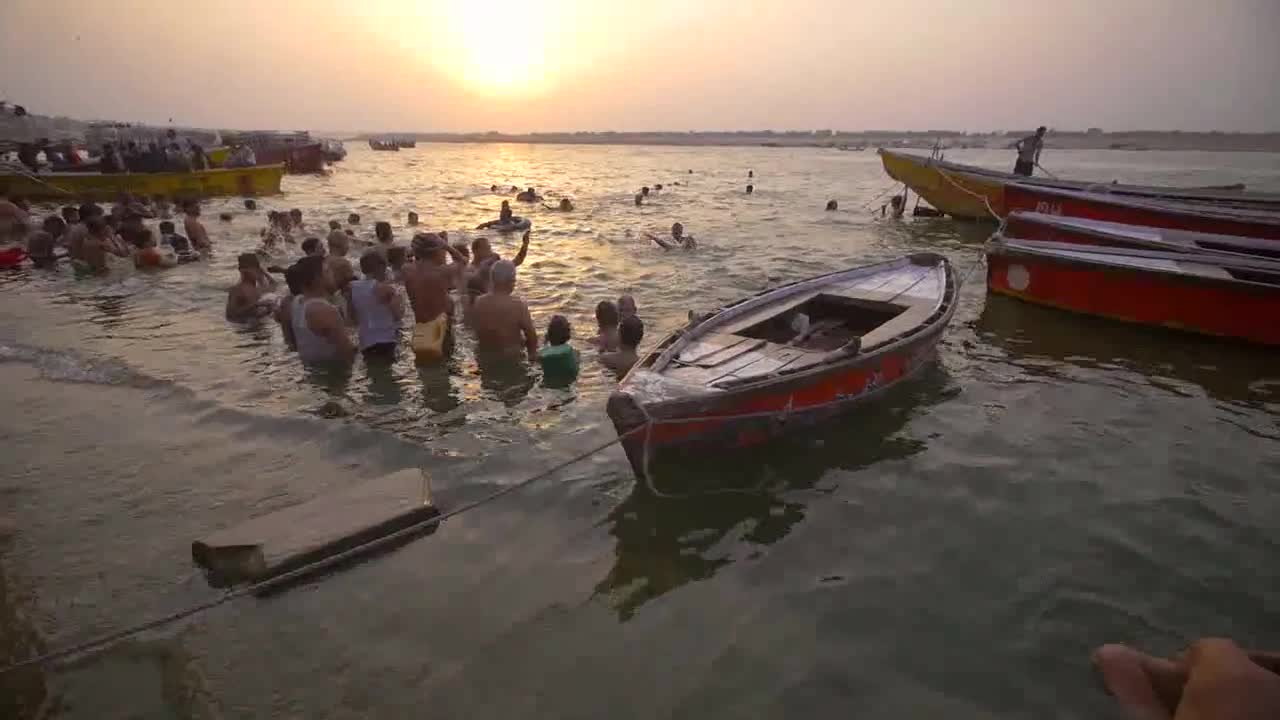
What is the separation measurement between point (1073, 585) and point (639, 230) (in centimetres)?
1894

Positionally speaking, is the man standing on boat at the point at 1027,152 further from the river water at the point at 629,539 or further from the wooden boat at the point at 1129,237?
the river water at the point at 629,539

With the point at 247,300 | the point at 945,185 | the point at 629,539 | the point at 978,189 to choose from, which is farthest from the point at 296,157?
the point at 629,539

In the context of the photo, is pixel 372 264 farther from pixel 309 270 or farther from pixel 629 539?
pixel 629 539

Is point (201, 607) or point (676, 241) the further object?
point (676, 241)

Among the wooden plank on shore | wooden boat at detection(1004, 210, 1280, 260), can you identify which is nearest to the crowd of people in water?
the wooden plank on shore

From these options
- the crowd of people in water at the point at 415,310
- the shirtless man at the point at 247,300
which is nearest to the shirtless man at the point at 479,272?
the crowd of people in water at the point at 415,310

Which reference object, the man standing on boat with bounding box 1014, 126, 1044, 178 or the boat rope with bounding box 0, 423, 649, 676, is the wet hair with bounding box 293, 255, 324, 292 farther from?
the man standing on boat with bounding box 1014, 126, 1044, 178

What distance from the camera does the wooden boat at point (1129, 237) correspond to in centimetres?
1217

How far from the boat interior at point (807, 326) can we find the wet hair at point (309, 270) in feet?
14.6

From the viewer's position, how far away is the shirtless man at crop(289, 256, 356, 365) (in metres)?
8.21

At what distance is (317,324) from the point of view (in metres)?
8.48

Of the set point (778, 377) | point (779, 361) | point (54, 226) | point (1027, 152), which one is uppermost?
point (1027, 152)

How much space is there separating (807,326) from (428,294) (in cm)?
473

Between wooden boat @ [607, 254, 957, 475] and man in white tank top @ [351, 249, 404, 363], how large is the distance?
4.08m
